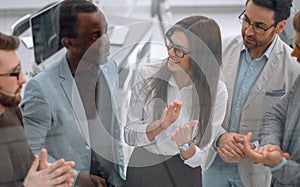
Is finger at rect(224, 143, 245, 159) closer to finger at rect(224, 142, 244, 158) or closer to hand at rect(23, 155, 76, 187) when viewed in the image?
finger at rect(224, 142, 244, 158)

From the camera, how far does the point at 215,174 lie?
5.73 feet

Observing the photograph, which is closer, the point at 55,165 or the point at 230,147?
the point at 55,165

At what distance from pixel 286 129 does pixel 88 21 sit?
0.71 m

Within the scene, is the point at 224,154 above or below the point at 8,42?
below

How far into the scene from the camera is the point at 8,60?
60.4 inches

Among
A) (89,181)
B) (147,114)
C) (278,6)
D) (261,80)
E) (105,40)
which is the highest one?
(278,6)

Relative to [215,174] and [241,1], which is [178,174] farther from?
[241,1]

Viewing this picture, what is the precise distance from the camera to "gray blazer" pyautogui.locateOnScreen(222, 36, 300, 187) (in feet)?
5.50

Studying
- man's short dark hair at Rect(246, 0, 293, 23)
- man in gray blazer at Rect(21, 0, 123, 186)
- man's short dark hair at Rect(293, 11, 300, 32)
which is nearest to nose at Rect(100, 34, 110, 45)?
man in gray blazer at Rect(21, 0, 123, 186)

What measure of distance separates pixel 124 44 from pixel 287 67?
522 mm

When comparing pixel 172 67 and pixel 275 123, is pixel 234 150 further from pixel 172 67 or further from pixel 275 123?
pixel 172 67

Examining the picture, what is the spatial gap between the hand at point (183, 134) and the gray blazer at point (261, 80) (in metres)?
0.13

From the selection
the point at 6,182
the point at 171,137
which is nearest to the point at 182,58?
the point at 171,137

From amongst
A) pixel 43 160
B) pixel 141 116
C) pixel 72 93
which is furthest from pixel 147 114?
pixel 43 160
